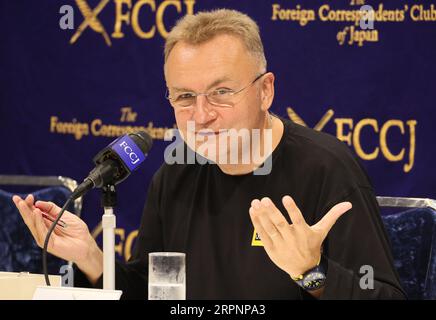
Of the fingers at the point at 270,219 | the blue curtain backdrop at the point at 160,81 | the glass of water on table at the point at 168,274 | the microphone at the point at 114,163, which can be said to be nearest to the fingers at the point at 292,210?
the fingers at the point at 270,219

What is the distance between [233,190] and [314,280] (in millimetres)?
621

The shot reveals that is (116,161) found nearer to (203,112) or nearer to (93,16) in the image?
(203,112)

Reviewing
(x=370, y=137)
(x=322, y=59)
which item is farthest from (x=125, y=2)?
(x=370, y=137)

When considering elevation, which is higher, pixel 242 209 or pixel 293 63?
pixel 293 63

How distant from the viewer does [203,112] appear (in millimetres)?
2256

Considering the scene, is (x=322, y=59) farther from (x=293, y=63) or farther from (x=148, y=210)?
(x=148, y=210)

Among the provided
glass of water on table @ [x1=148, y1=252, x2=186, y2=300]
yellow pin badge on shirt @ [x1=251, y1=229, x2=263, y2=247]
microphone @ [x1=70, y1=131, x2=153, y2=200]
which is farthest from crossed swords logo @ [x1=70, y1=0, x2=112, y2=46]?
glass of water on table @ [x1=148, y1=252, x2=186, y2=300]

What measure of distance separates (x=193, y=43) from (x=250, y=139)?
0.37 meters

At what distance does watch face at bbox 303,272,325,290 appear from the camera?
1.90 metres

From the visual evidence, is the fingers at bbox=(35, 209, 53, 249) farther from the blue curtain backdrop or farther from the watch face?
the blue curtain backdrop

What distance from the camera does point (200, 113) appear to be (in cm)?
226

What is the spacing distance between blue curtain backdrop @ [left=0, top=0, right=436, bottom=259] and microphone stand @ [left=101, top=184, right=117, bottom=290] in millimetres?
1980
